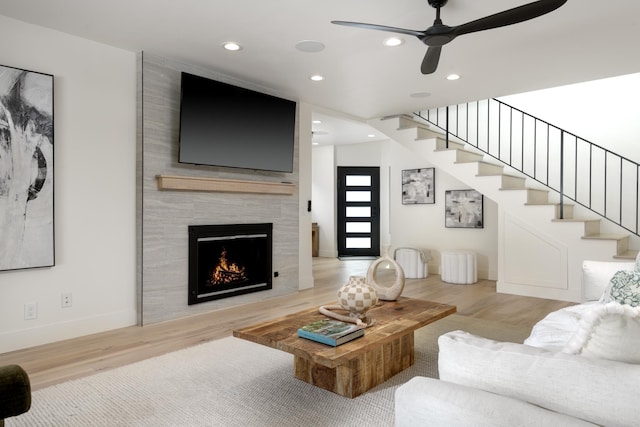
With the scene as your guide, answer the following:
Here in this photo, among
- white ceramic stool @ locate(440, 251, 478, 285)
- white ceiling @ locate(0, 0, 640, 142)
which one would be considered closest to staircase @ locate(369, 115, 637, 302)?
white ceramic stool @ locate(440, 251, 478, 285)

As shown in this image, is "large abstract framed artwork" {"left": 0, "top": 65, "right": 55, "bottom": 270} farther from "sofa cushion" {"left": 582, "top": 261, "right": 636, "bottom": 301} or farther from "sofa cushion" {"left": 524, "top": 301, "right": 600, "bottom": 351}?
"sofa cushion" {"left": 582, "top": 261, "right": 636, "bottom": 301}

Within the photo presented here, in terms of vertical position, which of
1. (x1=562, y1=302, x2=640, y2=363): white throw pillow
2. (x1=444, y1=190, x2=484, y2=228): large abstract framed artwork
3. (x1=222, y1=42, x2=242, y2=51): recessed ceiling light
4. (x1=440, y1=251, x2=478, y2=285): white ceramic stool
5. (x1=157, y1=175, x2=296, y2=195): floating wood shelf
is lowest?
(x1=440, y1=251, x2=478, y2=285): white ceramic stool

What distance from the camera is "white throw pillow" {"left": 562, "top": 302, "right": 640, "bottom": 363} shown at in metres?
1.03

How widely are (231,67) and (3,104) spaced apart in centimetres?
194

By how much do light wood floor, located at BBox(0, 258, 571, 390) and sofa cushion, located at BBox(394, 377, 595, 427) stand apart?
7.83ft

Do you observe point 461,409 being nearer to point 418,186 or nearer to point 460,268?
point 460,268

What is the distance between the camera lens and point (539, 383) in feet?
3.35

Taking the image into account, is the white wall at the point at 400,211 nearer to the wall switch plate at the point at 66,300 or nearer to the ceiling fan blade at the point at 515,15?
the ceiling fan blade at the point at 515,15

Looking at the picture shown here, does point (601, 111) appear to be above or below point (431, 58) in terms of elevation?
above

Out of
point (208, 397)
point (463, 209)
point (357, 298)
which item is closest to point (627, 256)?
point (463, 209)

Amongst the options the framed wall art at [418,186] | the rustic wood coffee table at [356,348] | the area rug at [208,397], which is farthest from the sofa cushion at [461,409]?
the framed wall art at [418,186]

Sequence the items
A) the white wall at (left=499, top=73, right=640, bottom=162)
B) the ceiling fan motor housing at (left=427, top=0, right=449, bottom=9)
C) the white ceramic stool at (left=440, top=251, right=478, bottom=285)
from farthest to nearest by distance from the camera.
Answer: the white ceramic stool at (left=440, top=251, right=478, bottom=285), the white wall at (left=499, top=73, right=640, bottom=162), the ceiling fan motor housing at (left=427, top=0, right=449, bottom=9)

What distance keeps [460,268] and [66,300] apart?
485 centimetres

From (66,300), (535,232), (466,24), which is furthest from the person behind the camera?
(535,232)
